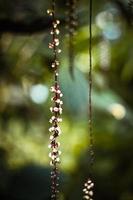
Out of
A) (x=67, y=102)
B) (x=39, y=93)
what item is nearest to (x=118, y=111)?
(x=39, y=93)

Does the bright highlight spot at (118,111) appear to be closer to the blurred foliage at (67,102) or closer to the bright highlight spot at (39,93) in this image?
the blurred foliage at (67,102)

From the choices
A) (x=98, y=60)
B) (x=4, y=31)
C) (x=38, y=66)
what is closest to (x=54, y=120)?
(x=4, y=31)

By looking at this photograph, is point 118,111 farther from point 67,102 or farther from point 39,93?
point 67,102

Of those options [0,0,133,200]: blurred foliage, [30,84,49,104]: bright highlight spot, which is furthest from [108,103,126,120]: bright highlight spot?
[30,84,49,104]: bright highlight spot

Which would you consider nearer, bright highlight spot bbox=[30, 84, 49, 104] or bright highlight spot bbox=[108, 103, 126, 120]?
bright highlight spot bbox=[30, 84, 49, 104]

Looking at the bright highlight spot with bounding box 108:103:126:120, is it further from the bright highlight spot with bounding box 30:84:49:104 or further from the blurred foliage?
the bright highlight spot with bounding box 30:84:49:104

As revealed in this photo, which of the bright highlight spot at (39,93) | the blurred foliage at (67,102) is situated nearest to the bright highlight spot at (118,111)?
the blurred foliage at (67,102)

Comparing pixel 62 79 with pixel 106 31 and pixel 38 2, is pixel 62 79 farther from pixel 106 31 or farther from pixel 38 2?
pixel 106 31
